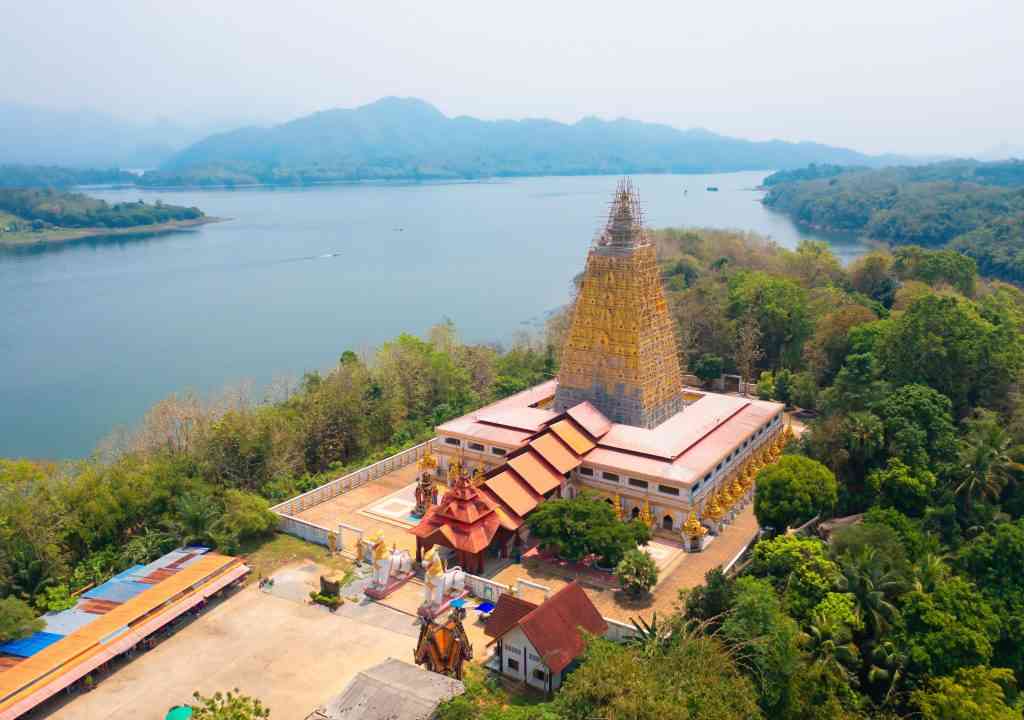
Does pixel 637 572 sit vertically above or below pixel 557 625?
below

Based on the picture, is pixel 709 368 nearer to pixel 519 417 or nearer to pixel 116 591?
pixel 519 417

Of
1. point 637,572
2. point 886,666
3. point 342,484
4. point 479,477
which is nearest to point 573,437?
point 479,477

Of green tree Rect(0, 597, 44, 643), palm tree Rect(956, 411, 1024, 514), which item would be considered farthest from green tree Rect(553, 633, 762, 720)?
green tree Rect(0, 597, 44, 643)

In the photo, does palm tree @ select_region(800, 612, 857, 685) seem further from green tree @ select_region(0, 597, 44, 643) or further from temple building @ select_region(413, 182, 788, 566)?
green tree @ select_region(0, 597, 44, 643)

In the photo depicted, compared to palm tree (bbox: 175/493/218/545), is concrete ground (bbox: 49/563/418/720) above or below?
below

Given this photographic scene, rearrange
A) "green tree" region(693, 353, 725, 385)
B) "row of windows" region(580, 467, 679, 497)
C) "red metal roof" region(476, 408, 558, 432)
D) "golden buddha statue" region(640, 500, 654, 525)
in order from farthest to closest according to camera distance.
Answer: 1. "green tree" region(693, 353, 725, 385)
2. "red metal roof" region(476, 408, 558, 432)
3. "golden buddha statue" region(640, 500, 654, 525)
4. "row of windows" region(580, 467, 679, 497)
